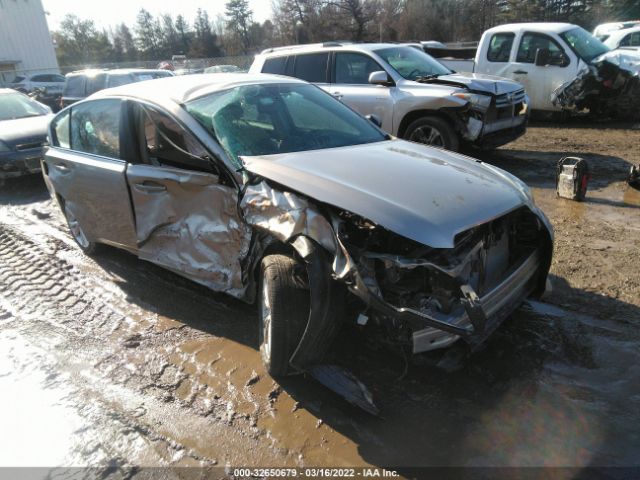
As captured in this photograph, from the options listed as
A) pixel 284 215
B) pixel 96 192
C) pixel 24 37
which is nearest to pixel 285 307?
pixel 284 215

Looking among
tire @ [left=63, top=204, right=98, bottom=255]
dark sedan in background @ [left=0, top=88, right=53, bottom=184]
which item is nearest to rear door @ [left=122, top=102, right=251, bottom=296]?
tire @ [left=63, top=204, right=98, bottom=255]

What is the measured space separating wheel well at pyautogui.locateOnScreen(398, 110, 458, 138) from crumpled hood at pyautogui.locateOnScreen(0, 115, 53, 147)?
231 inches

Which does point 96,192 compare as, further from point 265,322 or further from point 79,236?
point 265,322

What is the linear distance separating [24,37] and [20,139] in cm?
3493

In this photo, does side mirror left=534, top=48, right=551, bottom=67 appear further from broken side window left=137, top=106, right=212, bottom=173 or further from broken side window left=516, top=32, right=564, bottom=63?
broken side window left=137, top=106, right=212, bottom=173

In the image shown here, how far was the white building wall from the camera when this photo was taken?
3462 cm

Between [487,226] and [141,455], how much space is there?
2322 millimetres

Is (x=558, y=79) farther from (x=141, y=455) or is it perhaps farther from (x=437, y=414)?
(x=141, y=455)

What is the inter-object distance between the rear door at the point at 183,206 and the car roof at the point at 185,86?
149mm

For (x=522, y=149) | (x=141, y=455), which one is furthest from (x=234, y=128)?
(x=522, y=149)

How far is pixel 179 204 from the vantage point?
3.58 meters

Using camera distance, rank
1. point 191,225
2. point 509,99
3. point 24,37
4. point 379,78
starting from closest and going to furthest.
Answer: point 191,225 → point 379,78 → point 509,99 → point 24,37

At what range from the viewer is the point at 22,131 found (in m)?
8.52

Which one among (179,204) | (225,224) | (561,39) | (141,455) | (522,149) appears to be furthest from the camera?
(561,39)
